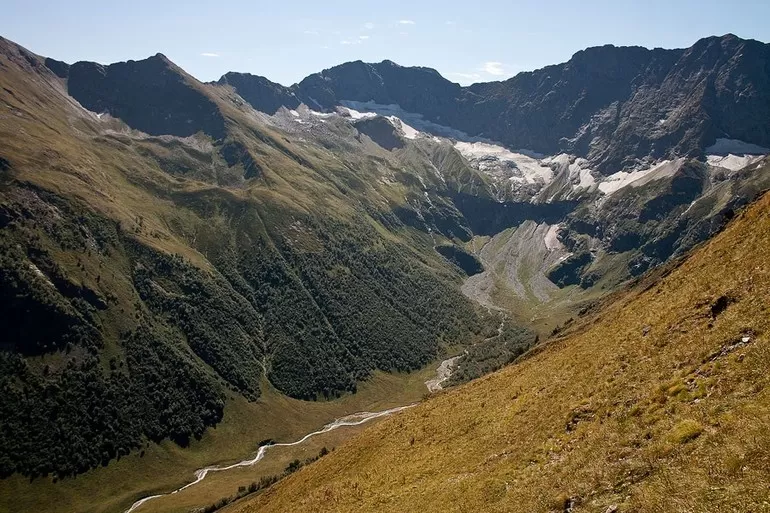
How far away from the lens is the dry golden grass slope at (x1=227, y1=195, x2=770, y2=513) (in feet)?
79.4

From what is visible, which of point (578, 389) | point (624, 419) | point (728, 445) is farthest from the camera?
point (578, 389)

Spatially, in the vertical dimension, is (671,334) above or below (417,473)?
above

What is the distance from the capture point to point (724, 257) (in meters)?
47.8

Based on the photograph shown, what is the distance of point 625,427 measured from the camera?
1272 inches

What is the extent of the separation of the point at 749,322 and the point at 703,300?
8806 mm

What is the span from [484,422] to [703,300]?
2289cm

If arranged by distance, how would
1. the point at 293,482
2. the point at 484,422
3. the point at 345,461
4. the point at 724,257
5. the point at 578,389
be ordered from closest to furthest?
the point at 578,389 → the point at 724,257 → the point at 484,422 → the point at 345,461 → the point at 293,482

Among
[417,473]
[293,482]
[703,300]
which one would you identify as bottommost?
[293,482]

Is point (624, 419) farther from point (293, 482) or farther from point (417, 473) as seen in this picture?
point (293, 482)

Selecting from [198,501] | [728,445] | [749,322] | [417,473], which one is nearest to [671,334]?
[749,322]

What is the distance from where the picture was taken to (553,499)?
2919 centimetres

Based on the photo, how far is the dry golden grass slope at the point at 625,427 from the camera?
24203 millimetres

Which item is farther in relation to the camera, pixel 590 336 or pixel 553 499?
pixel 590 336

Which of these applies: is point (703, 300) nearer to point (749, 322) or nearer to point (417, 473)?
point (749, 322)
